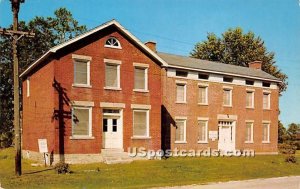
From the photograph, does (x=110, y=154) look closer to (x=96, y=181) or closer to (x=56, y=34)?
(x=96, y=181)

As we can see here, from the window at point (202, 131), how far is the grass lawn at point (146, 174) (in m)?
4.76

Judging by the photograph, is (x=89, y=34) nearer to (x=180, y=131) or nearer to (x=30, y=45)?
(x=180, y=131)

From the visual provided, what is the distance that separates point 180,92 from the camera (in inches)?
1168

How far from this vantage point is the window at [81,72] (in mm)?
23016

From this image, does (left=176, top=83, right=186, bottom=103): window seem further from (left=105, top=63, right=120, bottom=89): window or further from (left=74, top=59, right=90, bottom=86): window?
(left=74, top=59, right=90, bottom=86): window

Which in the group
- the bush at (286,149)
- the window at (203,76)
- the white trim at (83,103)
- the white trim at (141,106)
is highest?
the window at (203,76)

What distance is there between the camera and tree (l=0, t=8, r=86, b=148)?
47812 mm

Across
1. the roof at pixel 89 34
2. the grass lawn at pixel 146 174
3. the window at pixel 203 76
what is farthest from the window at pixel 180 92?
the grass lawn at pixel 146 174

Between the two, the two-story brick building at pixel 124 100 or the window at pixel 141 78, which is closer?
the two-story brick building at pixel 124 100

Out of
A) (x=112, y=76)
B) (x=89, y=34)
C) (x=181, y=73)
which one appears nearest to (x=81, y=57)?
(x=89, y=34)

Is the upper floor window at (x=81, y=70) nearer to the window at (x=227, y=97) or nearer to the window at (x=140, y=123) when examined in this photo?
the window at (x=140, y=123)

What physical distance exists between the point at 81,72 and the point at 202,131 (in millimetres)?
12205

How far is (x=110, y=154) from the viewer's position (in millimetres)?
23344

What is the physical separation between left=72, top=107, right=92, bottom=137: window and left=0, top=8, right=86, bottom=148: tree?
27.3 meters
